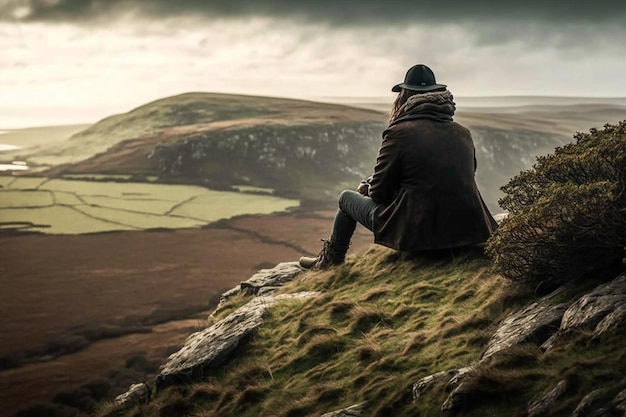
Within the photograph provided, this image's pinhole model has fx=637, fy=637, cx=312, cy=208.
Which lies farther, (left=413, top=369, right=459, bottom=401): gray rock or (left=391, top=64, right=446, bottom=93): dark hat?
(left=391, top=64, right=446, bottom=93): dark hat

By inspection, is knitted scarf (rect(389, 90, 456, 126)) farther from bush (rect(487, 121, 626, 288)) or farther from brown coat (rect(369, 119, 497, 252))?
bush (rect(487, 121, 626, 288))

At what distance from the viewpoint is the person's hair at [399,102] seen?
11461mm

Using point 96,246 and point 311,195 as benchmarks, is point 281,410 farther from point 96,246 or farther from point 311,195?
point 311,195

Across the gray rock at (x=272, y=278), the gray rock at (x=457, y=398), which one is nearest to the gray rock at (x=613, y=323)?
the gray rock at (x=457, y=398)

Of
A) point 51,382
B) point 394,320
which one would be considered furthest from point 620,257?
point 51,382

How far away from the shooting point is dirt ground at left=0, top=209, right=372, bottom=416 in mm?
29344

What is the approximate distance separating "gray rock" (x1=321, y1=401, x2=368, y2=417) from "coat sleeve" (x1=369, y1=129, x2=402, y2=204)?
452cm

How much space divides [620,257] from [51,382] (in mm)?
24671

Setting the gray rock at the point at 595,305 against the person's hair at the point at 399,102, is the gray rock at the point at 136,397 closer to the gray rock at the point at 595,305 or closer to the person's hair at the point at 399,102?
the person's hair at the point at 399,102

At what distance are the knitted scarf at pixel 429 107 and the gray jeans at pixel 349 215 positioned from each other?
5.59 ft

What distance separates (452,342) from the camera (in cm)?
845

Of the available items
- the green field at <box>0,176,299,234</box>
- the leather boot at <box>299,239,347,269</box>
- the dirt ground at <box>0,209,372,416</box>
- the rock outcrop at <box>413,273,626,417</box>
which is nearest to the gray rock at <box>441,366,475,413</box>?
the rock outcrop at <box>413,273,626,417</box>

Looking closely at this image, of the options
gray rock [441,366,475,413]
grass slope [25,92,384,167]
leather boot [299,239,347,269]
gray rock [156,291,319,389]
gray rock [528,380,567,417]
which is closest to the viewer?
gray rock [528,380,567,417]

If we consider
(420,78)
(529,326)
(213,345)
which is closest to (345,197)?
(420,78)
